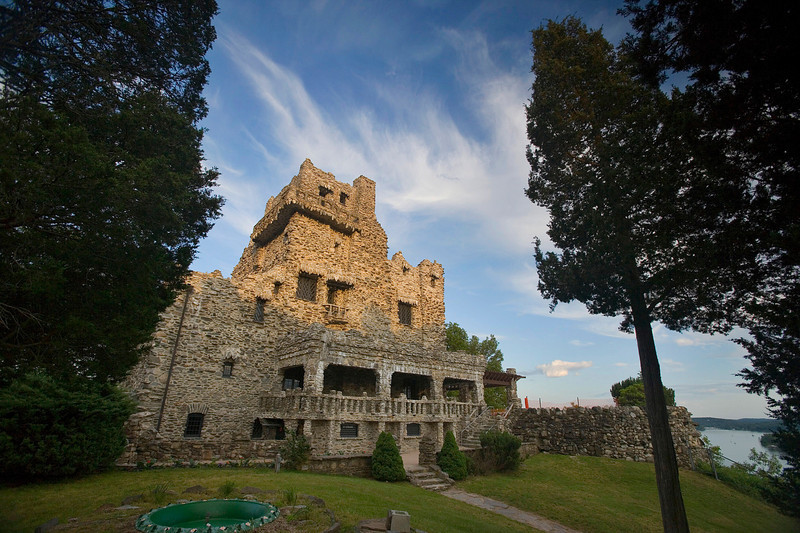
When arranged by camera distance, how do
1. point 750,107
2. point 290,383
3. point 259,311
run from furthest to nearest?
point 290,383, point 259,311, point 750,107

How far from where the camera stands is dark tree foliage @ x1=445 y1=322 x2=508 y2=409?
42.3 meters

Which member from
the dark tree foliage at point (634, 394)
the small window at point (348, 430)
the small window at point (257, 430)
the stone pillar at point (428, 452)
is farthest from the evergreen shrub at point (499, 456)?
the dark tree foliage at point (634, 394)

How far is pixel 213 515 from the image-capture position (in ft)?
25.4

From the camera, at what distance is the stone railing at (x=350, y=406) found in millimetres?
16984

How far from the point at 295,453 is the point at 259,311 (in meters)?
10.0

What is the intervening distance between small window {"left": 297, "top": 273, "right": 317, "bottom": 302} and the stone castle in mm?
73

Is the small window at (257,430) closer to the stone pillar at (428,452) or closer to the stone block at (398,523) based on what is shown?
the stone pillar at (428,452)

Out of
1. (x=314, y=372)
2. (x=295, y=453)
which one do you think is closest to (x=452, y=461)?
(x=295, y=453)

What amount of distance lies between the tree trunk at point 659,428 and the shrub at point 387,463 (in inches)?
347

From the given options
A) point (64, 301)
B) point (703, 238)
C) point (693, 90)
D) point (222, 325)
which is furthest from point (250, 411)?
point (693, 90)

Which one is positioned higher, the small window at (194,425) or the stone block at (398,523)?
the small window at (194,425)

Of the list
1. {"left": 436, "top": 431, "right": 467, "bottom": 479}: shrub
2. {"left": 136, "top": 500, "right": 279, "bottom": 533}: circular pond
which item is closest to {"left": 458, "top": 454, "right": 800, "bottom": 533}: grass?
{"left": 436, "top": 431, "right": 467, "bottom": 479}: shrub

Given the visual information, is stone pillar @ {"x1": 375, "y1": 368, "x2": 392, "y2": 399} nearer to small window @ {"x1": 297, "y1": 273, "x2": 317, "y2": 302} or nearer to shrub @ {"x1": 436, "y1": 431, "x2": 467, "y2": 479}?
shrub @ {"x1": 436, "y1": 431, "x2": 467, "y2": 479}

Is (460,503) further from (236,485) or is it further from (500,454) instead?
(236,485)
